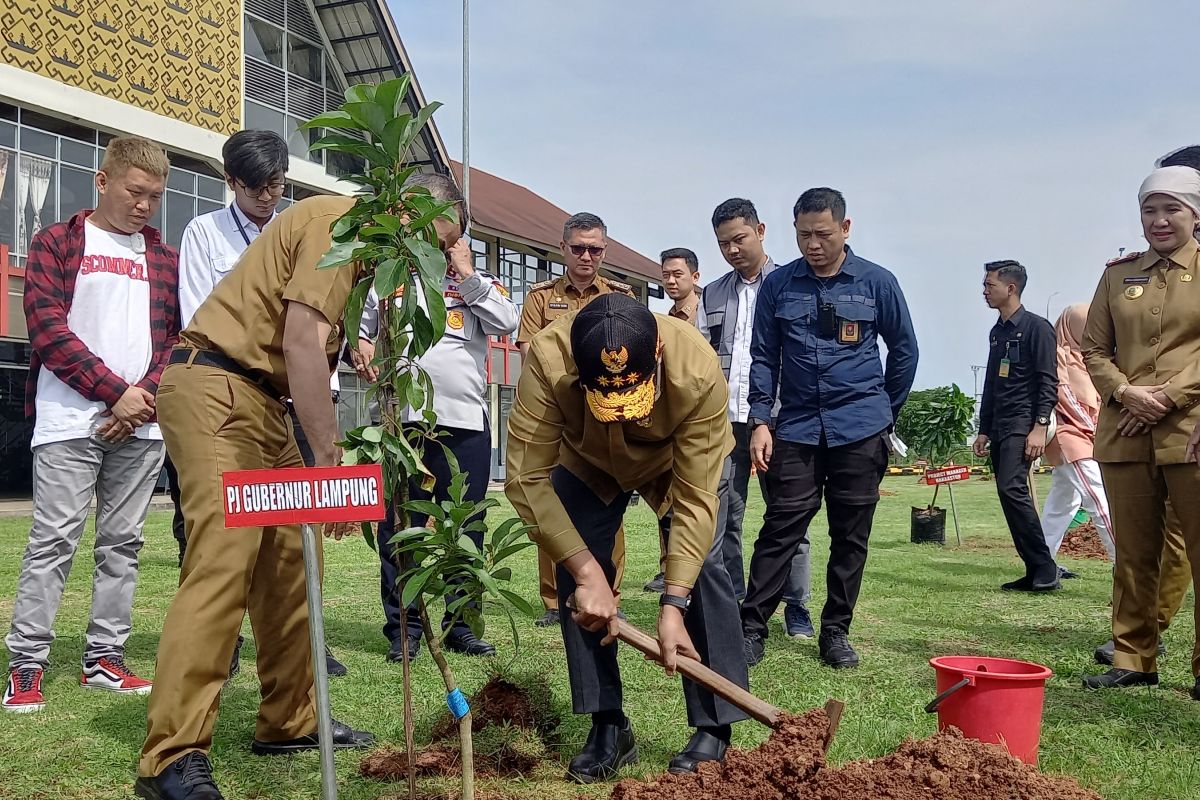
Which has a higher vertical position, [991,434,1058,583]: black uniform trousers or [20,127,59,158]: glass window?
[20,127,59,158]: glass window

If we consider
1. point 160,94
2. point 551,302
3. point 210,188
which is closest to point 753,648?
point 551,302

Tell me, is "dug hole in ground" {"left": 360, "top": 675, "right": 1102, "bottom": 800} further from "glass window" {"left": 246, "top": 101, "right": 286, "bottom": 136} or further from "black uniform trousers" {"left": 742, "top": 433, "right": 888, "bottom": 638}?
"glass window" {"left": 246, "top": 101, "right": 286, "bottom": 136}

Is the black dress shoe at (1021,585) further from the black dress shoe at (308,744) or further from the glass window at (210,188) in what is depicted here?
the glass window at (210,188)

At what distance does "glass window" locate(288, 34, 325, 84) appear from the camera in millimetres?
23828

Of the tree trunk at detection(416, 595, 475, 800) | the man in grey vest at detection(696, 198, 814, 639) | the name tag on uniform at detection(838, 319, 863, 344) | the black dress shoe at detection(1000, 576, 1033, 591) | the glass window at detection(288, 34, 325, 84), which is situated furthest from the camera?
the glass window at detection(288, 34, 325, 84)

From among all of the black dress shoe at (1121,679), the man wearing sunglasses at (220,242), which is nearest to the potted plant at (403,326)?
the man wearing sunglasses at (220,242)

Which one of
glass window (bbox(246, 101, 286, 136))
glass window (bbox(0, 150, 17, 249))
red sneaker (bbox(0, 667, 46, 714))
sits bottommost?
red sneaker (bbox(0, 667, 46, 714))

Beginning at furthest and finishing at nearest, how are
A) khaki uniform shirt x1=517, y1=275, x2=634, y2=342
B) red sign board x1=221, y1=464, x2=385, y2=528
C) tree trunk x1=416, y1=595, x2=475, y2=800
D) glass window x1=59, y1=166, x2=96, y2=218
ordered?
1. glass window x1=59, y1=166, x2=96, y2=218
2. khaki uniform shirt x1=517, y1=275, x2=634, y2=342
3. tree trunk x1=416, y1=595, x2=475, y2=800
4. red sign board x1=221, y1=464, x2=385, y2=528

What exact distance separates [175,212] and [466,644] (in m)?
16.8

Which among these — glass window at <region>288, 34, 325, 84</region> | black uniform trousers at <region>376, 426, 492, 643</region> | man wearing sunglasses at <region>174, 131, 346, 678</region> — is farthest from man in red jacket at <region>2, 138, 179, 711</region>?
glass window at <region>288, 34, 325, 84</region>

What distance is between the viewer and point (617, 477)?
11.9 feet

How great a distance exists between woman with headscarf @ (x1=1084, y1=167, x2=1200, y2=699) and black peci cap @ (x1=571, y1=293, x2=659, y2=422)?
9.32ft

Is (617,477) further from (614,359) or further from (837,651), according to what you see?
(837,651)

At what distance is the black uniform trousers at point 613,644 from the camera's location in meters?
3.56
